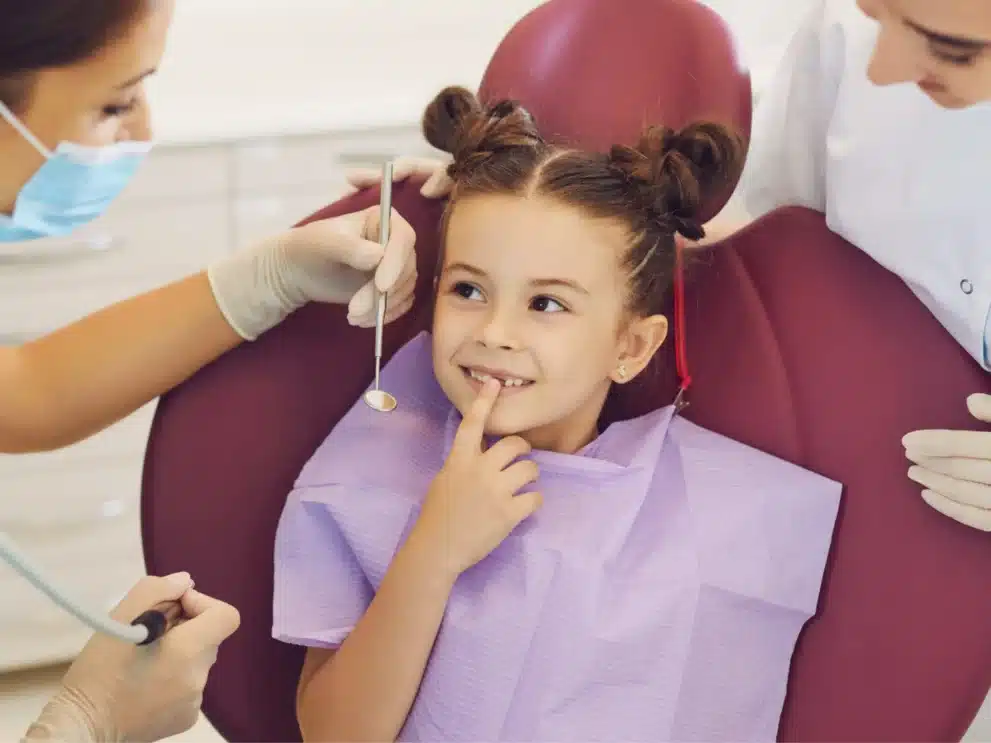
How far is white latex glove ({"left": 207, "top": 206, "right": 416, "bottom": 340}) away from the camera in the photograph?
0.89 metres

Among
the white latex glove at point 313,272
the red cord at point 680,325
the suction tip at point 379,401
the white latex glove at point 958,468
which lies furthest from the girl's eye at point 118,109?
the white latex glove at point 958,468

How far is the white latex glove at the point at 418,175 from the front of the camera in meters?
0.98

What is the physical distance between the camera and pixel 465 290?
0.87 m

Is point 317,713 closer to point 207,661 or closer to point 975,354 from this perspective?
point 207,661

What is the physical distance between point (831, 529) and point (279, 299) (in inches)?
22.0

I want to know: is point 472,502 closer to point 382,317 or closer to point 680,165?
point 382,317

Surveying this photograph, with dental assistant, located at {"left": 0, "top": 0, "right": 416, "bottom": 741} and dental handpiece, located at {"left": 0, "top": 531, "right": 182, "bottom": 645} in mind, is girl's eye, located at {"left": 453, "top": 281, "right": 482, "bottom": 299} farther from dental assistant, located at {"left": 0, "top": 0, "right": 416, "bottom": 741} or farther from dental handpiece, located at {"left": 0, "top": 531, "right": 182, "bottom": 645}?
dental handpiece, located at {"left": 0, "top": 531, "right": 182, "bottom": 645}

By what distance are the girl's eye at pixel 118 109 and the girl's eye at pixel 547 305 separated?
361mm

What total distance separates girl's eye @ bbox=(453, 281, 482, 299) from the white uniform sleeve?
329mm

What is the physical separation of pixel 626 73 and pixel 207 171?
1.34ft

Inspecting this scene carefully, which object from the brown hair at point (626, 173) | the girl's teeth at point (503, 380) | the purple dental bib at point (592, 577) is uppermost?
the brown hair at point (626, 173)

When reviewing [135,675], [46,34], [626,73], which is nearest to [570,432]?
[626,73]

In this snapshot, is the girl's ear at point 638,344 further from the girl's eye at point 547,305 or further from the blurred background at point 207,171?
the blurred background at point 207,171

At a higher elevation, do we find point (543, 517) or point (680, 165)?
point (680, 165)
